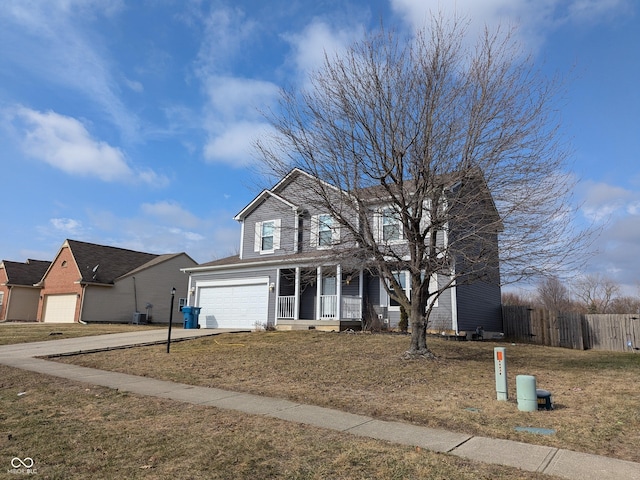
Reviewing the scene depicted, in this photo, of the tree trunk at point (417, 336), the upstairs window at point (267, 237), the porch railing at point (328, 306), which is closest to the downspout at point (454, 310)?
the porch railing at point (328, 306)

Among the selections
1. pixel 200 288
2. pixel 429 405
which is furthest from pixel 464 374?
pixel 200 288

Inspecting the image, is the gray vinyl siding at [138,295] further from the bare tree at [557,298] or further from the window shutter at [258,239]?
the bare tree at [557,298]

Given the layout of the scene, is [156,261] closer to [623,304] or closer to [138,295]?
[138,295]

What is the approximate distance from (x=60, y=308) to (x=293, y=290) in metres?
19.9

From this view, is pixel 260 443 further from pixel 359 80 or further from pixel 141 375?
pixel 359 80

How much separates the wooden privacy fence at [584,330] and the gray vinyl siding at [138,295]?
2511 cm

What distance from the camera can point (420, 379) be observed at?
31.2ft

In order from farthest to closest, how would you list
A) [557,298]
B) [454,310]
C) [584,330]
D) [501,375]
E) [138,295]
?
[557,298]
[138,295]
[584,330]
[454,310]
[501,375]

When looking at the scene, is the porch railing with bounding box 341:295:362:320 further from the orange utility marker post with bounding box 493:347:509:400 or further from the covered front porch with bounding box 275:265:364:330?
the orange utility marker post with bounding box 493:347:509:400

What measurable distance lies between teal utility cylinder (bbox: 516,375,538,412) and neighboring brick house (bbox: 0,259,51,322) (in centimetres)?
3775

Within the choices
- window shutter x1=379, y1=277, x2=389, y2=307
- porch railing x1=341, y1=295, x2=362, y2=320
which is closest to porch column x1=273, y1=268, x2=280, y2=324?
porch railing x1=341, y1=295, x2=362, y2=320

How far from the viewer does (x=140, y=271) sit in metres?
33.2

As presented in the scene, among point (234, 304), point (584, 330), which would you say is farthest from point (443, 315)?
point (234, 304)

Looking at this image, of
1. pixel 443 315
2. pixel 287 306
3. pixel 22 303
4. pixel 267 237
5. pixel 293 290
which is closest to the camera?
pixel 443 315
